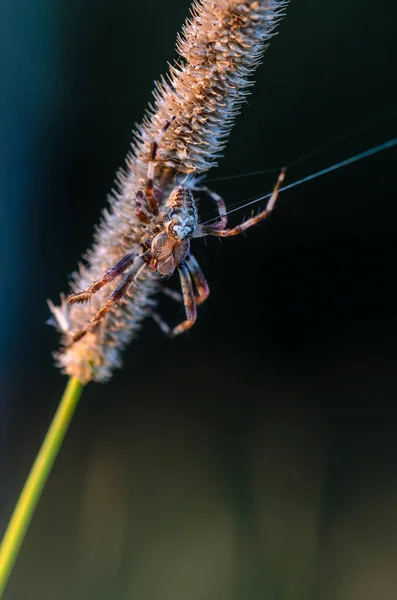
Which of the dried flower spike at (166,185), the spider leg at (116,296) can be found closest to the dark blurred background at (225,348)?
the dried flower spike at (166,185)

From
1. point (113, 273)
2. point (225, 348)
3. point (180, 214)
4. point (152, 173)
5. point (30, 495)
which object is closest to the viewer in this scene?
point (30, 495)

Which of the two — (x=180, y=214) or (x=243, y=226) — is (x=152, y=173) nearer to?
(x=180, y=214)

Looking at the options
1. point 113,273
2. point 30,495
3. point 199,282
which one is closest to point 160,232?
point 113,273

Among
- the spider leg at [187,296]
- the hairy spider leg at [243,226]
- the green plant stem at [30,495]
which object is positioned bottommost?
the green plant stem at [30,495]

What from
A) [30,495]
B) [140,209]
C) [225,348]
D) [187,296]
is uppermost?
[225,348]

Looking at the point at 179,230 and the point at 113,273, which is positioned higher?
the point at 179,230

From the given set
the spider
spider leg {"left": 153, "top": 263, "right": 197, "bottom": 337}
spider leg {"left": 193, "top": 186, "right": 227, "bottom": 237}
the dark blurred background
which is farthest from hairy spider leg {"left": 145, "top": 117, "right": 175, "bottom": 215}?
the dark blurred background

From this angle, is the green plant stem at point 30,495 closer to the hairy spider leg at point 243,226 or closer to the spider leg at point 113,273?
the spider leg at point 113,273

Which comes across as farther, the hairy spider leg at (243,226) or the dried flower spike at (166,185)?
the hairy spider leg at (243,226)
